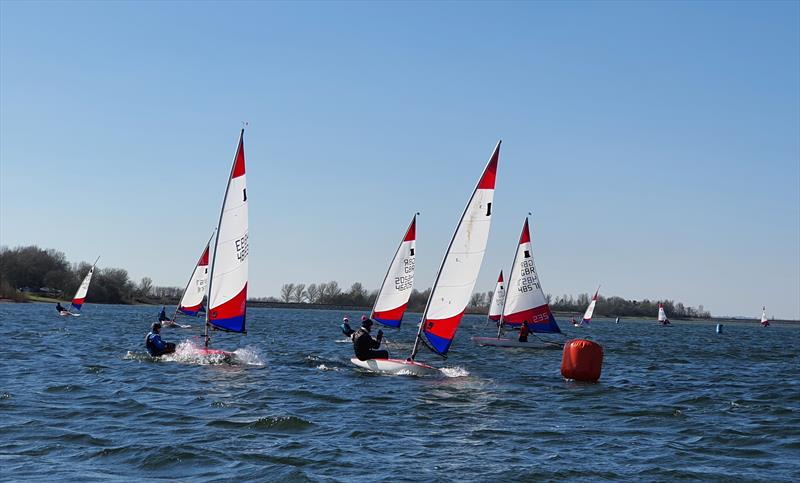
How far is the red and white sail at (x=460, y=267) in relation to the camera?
23.3 meters

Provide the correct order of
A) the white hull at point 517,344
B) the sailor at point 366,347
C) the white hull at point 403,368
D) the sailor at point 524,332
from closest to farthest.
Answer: the white hull at point 403,368, the sailor at point 366,347, the white hull at point 517,344, the sailor at point 524,332

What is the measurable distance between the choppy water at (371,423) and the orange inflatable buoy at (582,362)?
0.47 metres

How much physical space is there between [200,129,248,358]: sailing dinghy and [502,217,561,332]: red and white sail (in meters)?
20.0

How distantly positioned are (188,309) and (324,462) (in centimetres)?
4477

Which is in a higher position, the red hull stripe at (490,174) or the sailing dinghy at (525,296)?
the red hull stripe at (490,174)

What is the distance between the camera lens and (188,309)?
54.7 metres

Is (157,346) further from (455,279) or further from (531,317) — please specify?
(531,317)

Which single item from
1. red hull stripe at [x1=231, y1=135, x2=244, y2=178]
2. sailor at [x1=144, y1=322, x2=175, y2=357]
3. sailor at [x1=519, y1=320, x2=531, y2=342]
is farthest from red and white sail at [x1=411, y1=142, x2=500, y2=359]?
sailor at [x1=519, y1=320, x2=531, y2=342]

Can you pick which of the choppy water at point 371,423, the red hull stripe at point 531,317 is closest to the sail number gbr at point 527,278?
the red hull stripe at point 531,317

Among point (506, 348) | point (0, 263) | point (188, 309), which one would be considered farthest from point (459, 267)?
point (0, 263)

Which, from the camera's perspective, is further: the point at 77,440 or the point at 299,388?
the point at 299,388

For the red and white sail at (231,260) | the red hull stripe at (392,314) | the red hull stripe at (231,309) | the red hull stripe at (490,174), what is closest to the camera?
the red hull stripe at (490,174)

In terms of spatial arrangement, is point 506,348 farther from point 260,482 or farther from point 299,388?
point 260,482

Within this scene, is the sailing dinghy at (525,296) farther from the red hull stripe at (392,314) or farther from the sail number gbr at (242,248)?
the sail number gbr at (242,248)
